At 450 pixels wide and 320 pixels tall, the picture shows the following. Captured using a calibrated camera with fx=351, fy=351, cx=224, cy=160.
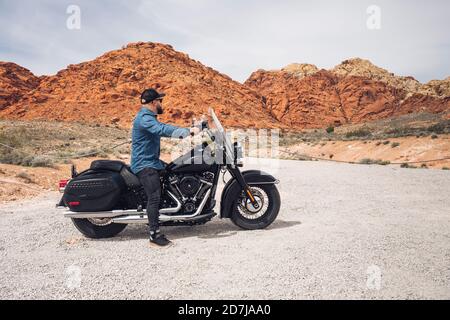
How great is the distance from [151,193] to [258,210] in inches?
71.9

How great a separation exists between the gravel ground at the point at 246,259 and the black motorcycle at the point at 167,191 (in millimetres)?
334

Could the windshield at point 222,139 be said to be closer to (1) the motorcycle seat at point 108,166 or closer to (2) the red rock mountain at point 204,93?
(1) the motorcycle seat at point 108,166

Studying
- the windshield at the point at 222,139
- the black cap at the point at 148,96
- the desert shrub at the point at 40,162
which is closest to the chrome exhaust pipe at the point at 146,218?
the windshield at the point at 222,139

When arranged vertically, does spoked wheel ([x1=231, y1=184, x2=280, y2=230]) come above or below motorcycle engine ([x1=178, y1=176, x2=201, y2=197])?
below

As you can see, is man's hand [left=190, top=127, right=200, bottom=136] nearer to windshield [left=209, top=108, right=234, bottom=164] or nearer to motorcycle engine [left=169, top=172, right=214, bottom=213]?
windshield [left=209, top=108, right=234, bottom=164]

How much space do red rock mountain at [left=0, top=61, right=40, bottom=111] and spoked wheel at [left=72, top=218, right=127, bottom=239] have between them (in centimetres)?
8940

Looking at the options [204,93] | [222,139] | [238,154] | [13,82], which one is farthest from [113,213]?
[13,82]

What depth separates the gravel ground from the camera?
3.57 m

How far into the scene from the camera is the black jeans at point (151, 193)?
5023 mm

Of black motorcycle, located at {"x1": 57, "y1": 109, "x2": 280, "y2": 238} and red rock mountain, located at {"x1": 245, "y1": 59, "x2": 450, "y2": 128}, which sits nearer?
black motorcycle, located at {"x1": 57, "y1": 109, "x2": 280, "y2": 238}

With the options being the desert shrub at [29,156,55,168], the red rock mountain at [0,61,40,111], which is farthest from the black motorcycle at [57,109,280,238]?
the red rock mountain at [0,61,40,111]

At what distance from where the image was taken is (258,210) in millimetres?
5820
